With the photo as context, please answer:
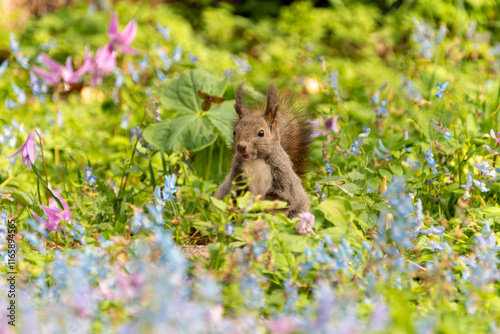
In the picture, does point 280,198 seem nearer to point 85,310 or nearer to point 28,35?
point 85,310

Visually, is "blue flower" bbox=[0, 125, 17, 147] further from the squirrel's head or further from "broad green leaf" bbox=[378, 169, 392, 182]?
"broad green leaf" bbox=[378, 169, 392, 182]

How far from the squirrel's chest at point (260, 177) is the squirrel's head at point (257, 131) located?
0.04 m

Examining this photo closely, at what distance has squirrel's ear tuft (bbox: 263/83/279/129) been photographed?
2902 millimetres

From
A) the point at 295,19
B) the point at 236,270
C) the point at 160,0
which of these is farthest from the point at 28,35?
the point at 236,270

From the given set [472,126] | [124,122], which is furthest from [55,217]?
[472,126]

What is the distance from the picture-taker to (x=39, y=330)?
1446mm

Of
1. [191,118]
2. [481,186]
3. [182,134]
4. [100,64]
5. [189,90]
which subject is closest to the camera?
[100,64]

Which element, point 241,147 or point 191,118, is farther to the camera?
point 191,118

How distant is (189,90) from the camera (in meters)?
3.51

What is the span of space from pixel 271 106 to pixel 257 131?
14 cm

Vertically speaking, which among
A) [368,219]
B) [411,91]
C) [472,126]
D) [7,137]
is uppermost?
[472,126]

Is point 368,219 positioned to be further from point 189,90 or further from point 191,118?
point 189,90

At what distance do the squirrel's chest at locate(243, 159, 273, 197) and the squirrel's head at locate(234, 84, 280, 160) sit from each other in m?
0.04

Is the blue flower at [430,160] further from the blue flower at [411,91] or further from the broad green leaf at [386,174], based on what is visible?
the blue flower at [411,91]
